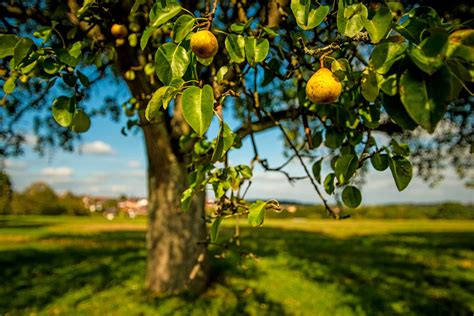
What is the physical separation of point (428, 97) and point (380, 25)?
340mm

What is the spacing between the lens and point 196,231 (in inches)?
240

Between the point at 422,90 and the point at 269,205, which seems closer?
the point at 422,90

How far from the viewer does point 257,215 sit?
1.41 meters

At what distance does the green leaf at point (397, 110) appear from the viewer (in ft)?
2.95

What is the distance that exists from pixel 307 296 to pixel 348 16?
624 centimetres

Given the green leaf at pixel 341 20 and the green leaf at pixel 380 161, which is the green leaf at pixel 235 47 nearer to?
the green leaf at pixel 341 20

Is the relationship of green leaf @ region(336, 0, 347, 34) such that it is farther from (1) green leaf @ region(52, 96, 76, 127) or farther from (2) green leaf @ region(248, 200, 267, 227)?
(1) green leaf @ region(52, 96, 76, 127)

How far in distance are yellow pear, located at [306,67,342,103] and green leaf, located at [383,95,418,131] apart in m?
0.20

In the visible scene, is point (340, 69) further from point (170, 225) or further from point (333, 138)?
point (170, 225)

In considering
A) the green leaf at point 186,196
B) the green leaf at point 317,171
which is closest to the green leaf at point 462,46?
the green leaf at point 317,171

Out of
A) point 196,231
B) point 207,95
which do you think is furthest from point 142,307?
point 207,95

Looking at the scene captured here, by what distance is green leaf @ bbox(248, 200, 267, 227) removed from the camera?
1388 mm

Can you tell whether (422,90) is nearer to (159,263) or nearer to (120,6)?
(120,6)

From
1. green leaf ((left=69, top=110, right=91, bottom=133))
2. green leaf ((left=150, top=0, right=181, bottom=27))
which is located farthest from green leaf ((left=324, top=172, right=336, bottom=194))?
green leaf ((left=69, top=110, right=91, bottom=133))
